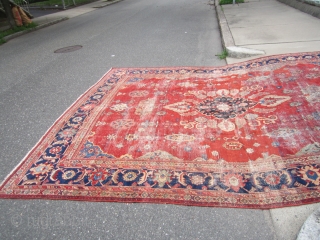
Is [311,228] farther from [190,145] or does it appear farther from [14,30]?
[14,30]

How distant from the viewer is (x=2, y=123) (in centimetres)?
412

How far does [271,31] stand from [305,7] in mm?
3243

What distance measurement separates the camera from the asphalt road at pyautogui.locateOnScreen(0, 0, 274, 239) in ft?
7.42

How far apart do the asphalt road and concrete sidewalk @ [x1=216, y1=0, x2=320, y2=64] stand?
0.57 meters

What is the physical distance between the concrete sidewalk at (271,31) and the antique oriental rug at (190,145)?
97 centimetres

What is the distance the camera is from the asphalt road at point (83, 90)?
7.42 ft

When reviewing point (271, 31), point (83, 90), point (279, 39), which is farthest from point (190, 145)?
point (271, 31)

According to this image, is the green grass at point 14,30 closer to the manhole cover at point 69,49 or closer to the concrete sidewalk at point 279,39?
the manhole cover at point 69,49

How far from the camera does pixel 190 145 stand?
322 centimetres

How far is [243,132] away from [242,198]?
113 centimetres

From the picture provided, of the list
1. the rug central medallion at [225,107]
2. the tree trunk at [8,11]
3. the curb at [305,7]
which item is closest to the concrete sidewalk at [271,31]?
the curb at [305,7]

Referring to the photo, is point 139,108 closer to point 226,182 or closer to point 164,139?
point 164,139

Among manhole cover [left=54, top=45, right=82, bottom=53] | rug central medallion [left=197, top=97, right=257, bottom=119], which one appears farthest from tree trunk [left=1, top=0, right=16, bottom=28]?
rug central medallion [left=197, top=97, right=257, bottom=119]

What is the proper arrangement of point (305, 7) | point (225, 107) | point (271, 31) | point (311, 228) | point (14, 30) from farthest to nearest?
point (14, 30) < point (305, 7) < point (271, 31) < point (225, 107) < point (311, 228)
